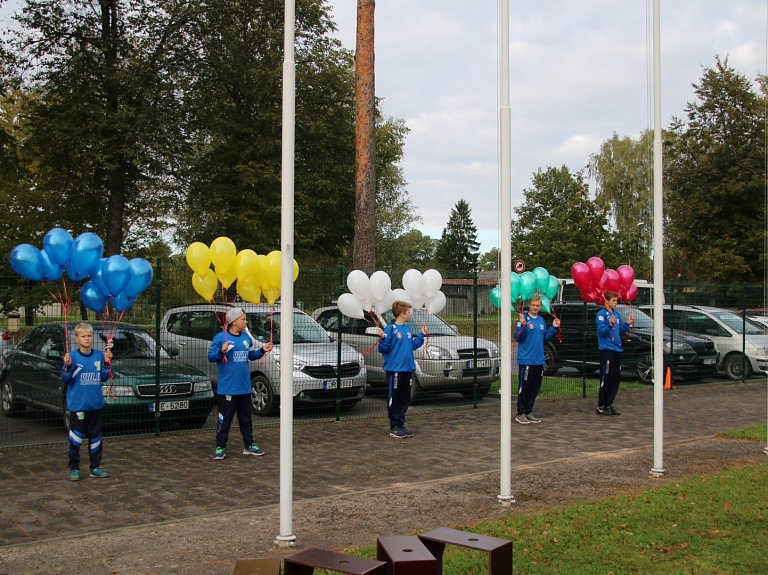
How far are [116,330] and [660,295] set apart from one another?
752 centimetres

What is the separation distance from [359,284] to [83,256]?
351 cm

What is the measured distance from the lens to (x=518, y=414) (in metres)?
12.3

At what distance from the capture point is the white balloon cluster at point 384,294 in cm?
1019

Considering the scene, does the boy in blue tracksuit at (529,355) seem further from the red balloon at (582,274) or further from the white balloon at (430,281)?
the white balloon at (430,281)

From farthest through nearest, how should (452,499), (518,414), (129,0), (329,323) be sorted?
1. (129,0)
2. (329,323)
3. (518,414)
4. (452,499)

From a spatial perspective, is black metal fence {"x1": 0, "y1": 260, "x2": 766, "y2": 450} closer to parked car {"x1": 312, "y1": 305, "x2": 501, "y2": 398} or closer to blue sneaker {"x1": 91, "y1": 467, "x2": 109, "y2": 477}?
parked car {"x1": 312, "y1": 305, "x2": 501, "y2": 398}

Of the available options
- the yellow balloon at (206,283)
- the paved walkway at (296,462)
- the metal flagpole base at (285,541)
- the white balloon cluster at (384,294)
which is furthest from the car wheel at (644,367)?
the metal flagpole base at (285,541)

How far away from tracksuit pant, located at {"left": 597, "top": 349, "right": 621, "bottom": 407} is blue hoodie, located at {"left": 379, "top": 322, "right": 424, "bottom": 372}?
3.94 m

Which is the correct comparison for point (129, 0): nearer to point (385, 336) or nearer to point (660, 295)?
point (385, 336)

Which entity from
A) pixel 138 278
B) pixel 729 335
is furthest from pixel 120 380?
pixel 729 335

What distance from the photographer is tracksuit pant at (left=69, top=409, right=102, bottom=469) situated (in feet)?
26.7

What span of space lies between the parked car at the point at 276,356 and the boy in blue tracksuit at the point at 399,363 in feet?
5.33

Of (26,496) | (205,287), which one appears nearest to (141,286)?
(205,287)

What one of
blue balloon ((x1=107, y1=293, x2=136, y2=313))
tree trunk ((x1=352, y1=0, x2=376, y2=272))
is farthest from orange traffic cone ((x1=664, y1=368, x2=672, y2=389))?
blue balloon ((x1=107, y1=293, x2=136, y2=313))
